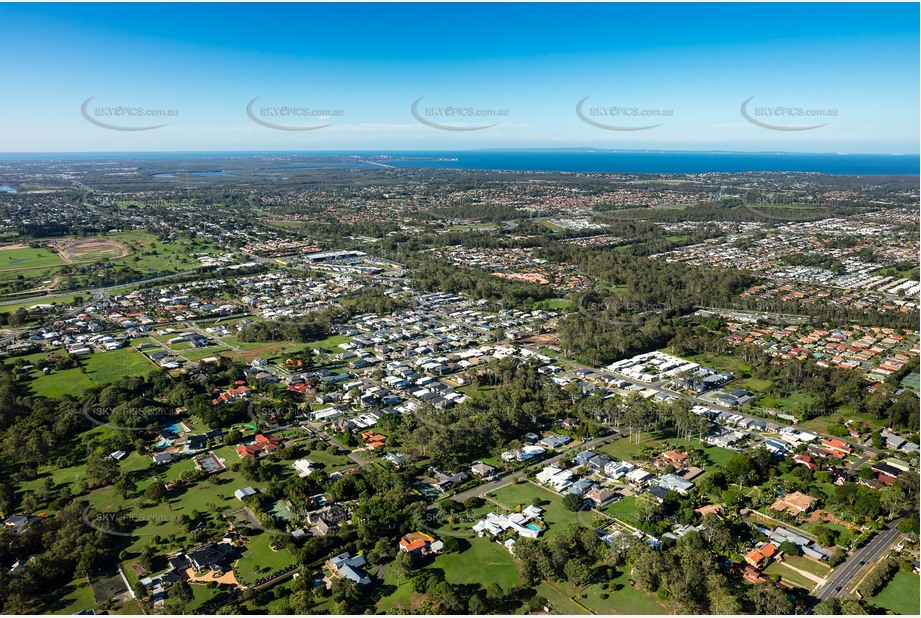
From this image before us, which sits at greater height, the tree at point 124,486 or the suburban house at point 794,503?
the suburban house at point 794,503

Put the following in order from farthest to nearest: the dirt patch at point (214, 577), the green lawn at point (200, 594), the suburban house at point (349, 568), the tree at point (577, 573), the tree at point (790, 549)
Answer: the tree at point (790, 549) < the dirt patch at point (214, 577) < the suburban house at point (349, 568) < the tree at point (577, 573) < the green lawn at point (200, 594)

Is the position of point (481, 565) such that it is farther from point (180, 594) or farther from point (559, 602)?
point (180, 594)

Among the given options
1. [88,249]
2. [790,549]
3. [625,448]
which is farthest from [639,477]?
[88,249]

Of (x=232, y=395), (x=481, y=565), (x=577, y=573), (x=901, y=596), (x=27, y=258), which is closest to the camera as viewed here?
(x=901, y=596)

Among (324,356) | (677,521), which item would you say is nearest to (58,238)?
(324,356)

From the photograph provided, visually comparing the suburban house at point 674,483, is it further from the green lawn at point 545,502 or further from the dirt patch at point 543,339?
the dirt patch at point 543,339

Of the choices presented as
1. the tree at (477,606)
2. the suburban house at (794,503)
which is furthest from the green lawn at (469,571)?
the suburban house at (794,503)
